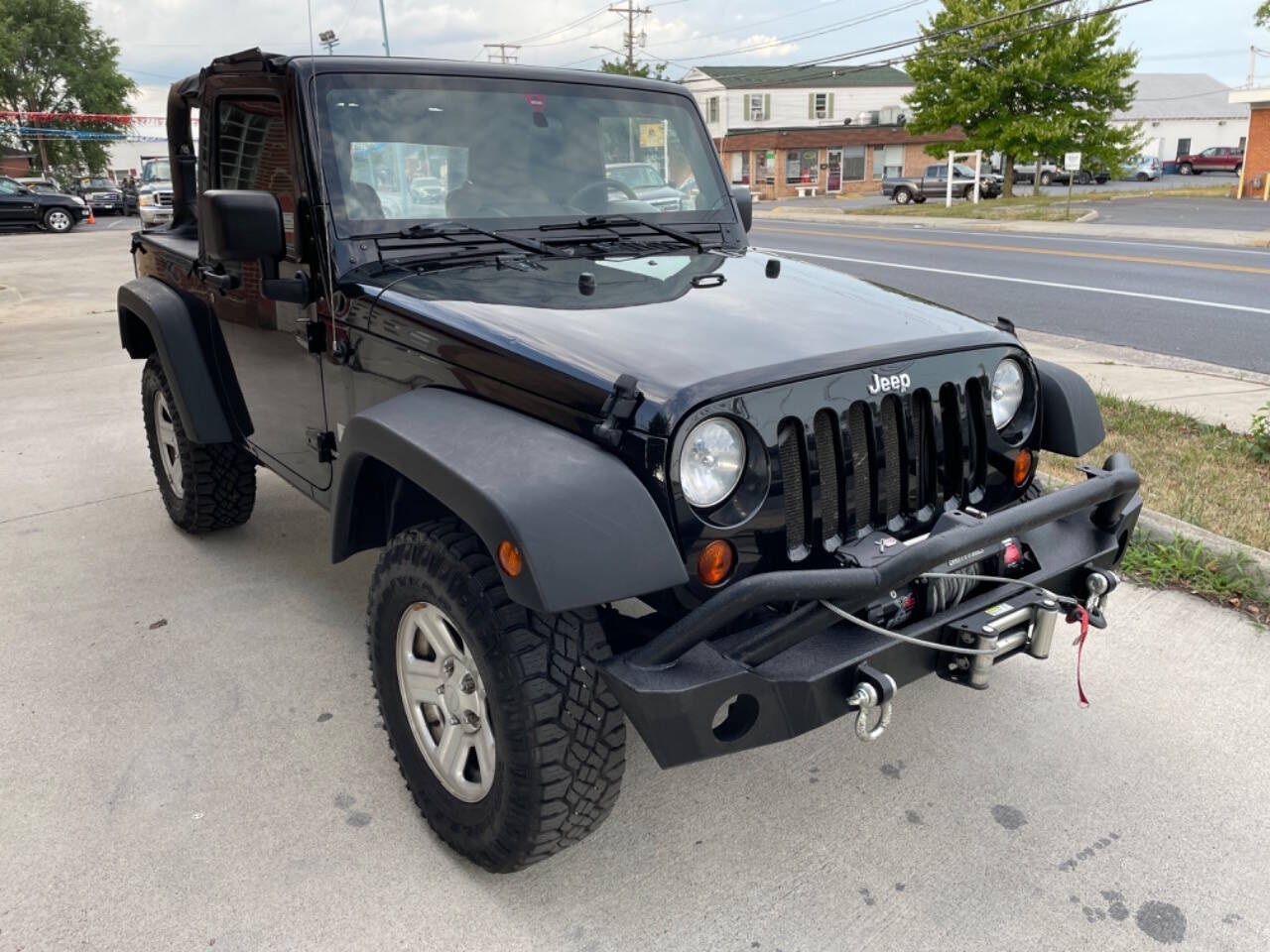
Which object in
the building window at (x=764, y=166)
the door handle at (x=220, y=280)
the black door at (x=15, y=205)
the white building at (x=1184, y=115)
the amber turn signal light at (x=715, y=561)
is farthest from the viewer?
the white building at (x=1184, y=115)

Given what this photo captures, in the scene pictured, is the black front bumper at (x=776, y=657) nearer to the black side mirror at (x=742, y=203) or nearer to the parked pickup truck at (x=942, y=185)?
the black side mirror at (x=742, y=203)

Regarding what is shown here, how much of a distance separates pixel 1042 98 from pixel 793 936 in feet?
124

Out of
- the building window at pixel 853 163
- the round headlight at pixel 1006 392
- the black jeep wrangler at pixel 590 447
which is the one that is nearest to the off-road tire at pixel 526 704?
the black jeep wrangler at pixel 590 447

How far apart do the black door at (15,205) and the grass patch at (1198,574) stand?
3314cm

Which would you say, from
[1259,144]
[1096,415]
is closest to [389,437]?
[1096,415]

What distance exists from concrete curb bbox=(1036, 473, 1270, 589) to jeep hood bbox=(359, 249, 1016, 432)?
1413 mm

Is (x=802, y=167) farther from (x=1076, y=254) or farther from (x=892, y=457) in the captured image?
(x=892, y=457)

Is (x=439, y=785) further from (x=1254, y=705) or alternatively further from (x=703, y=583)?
(x=1254, y=705)

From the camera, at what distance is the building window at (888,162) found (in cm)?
5844

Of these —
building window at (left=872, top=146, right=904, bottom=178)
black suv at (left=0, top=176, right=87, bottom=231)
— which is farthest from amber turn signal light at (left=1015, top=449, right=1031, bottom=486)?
building window at (left=872, top=146, right=904, bottom=178)

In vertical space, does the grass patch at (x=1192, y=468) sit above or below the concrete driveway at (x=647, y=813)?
above

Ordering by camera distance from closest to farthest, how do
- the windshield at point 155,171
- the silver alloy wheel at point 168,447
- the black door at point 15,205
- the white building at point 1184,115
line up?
the silver alloy wheel at point 168,447, the windshield at point 155,171, the black door at point 15,205, the white building at point 1184,115

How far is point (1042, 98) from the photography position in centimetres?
3481

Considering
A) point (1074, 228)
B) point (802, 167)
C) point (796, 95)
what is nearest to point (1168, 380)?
point (1074, 228)
